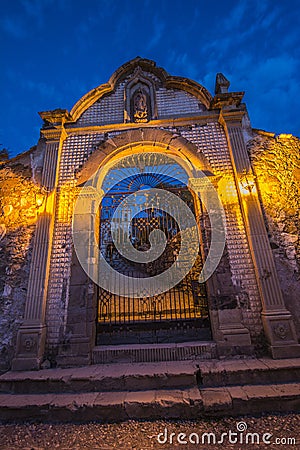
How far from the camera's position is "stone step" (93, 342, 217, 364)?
13.5ft

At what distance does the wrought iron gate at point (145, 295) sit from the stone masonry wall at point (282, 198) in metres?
1.67

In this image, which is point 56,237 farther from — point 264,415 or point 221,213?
point 264,415

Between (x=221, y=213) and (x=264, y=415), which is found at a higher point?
(x=221, y=213)

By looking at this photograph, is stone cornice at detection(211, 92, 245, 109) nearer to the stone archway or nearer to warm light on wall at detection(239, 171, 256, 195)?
the stone archway

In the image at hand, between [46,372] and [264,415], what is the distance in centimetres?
346

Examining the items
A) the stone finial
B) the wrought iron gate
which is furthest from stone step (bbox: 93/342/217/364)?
the stone finial

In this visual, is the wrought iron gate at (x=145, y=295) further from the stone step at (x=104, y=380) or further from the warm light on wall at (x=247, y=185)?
the warm light on wall at (x=247, y=185)

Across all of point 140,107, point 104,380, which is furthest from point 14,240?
point 140,107

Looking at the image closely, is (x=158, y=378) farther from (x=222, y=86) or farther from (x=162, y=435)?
(x=222, y=86)

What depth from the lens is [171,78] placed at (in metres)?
6.42

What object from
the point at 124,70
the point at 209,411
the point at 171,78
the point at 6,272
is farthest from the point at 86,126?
the point at 209,411
